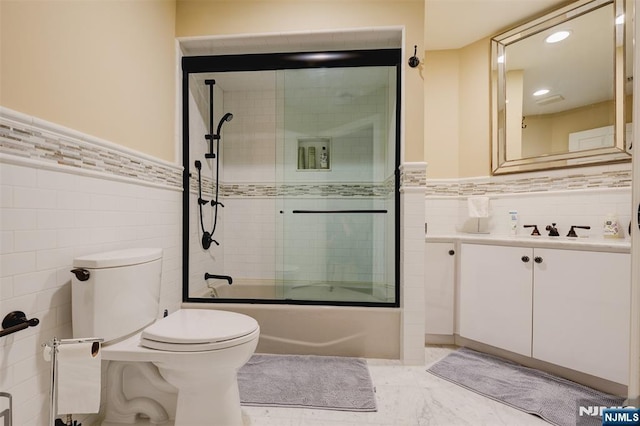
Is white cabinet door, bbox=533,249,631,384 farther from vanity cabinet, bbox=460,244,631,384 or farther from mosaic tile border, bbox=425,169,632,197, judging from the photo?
mosaic tile border, bbox=425,169,632,197

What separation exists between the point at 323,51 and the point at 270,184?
3.65 ft

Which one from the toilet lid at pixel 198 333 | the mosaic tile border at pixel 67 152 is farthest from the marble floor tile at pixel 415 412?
the mosaic tile border at pixel 67 152

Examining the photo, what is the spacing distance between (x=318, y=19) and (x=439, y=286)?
201 centimetres

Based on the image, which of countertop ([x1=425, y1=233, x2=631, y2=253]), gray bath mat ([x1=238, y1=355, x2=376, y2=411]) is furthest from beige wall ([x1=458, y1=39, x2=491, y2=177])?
gray bath mat ([x1=238, y1=355, x2=376, y2=411])

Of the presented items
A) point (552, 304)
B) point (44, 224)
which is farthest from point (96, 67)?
point (552, 304)

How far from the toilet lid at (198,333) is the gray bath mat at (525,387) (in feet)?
3.98

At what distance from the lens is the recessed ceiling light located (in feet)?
6.23

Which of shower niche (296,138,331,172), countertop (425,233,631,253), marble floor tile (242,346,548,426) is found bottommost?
marble floor tile (242,346,548,426)

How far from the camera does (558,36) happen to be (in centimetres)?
193

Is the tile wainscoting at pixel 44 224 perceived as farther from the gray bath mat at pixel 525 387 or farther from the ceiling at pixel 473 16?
the ceiling at pixel 473 16

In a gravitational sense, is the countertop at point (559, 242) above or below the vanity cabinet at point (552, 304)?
above

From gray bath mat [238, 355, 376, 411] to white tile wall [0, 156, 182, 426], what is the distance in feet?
2.80

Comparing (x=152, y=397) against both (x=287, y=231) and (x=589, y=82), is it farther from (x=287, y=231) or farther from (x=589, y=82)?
(x=589, y=82)

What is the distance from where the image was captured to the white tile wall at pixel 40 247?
0.94 meters
